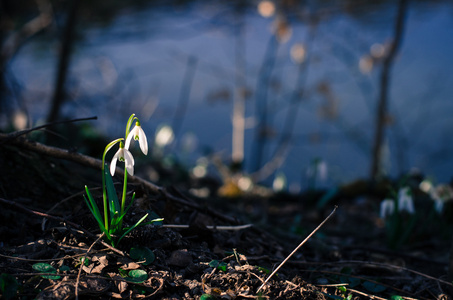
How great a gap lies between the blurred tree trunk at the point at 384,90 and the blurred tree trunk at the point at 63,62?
3.14m

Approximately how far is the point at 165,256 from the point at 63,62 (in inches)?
123

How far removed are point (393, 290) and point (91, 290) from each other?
929 mm

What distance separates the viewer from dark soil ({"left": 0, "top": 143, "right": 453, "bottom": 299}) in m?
0.99

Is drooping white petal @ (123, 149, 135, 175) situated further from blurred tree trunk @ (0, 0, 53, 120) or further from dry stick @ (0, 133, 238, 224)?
blurred tree trunk @ (0, 0, 53, 120)

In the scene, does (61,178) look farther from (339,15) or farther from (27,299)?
(339,15)

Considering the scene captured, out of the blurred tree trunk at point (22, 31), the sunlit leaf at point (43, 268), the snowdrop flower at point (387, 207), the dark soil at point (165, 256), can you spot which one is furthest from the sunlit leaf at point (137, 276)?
the blurred tree trunk at point (22, 31)

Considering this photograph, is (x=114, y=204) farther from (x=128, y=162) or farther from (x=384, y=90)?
(x=384, y=90)

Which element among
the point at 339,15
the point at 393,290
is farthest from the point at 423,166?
the point at 393,290

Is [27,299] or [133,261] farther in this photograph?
[133,261]

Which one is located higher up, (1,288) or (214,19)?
(214,19)

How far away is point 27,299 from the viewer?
0.91 m

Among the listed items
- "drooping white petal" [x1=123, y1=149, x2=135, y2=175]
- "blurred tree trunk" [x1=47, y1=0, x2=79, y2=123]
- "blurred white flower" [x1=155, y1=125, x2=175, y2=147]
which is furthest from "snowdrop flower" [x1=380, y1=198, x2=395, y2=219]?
"blurred tree trunk" [x1=47, y1=0, x2=79, y2=123]

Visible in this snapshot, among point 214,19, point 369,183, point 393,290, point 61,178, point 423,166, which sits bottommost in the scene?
point 423,166

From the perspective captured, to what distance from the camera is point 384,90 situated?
4223 mm
